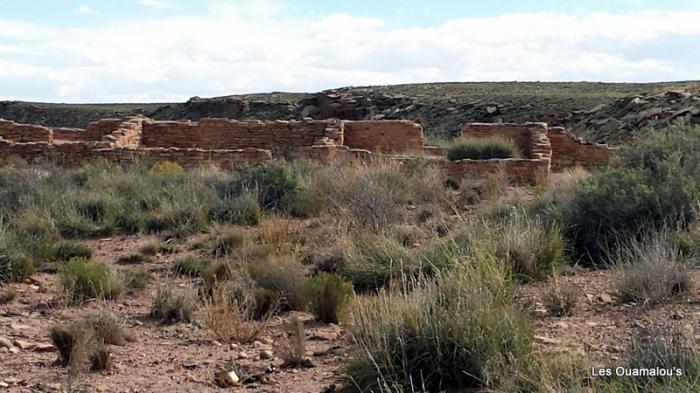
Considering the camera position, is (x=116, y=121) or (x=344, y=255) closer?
(x=344, y=255)

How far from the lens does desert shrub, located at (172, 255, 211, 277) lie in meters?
8.23

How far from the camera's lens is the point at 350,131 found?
19.5m

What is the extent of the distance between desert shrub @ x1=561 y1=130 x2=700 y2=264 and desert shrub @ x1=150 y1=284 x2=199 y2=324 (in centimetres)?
357

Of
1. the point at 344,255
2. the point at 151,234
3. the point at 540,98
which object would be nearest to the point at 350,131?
the point at 151,234

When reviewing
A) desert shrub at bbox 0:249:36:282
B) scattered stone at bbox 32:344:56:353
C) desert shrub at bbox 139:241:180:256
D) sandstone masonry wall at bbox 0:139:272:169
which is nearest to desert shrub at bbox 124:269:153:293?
desert shrub at bbox 0:249:36:282

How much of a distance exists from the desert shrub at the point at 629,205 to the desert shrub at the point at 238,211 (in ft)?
13.7

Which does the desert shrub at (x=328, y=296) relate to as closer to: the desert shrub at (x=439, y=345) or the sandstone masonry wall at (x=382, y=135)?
the desert shrub at (x=439, y=345)

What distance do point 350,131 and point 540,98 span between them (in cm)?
2170

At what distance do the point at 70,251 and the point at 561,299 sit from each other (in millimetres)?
5603

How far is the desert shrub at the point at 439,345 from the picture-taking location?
4.24 m

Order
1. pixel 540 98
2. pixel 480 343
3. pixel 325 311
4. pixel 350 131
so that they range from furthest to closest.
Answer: pixel 540 98 → pixel 350 131 → pixel 325 311 → pixel 480 343

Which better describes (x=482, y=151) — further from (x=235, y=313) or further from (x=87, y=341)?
(x=87, y=341)

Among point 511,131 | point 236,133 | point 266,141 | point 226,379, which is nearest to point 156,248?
point 226,379

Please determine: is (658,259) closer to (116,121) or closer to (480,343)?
(480,343)
